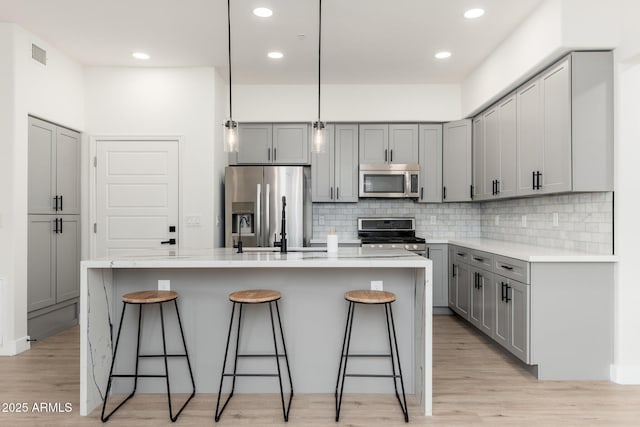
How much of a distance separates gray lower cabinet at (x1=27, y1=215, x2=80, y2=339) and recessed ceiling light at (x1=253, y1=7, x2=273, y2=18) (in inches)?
111

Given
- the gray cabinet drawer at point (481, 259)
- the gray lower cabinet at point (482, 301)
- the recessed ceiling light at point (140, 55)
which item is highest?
the recessed ceiling light at point (140, 55)

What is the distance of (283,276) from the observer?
9.57ft

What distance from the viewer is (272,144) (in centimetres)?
537

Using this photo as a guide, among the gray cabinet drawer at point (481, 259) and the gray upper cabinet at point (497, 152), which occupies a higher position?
the gray upper cabinet at point (497, 152)

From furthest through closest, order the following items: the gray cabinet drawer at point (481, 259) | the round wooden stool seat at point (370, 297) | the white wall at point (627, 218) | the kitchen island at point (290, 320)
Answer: the gray cabinet drawer at point (481, 259) < the white wall at point (627, 218) < the kitchen island at point (290, 320) < the round wooden stool seat at point (370, 297)

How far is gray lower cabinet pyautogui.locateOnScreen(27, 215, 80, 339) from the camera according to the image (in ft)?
13.1

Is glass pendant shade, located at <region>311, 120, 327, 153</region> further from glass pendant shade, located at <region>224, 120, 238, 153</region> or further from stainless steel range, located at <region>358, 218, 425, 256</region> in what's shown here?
stainless steel range, located at <region>358, 218, 425, 256</region>

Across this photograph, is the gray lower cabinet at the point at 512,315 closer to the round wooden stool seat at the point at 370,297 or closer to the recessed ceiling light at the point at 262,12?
the round wooden stool seat at the point at 370,297

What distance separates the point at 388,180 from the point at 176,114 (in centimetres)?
265

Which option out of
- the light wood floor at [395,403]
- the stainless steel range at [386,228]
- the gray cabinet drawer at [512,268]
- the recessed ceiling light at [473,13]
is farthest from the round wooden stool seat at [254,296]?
the stainless steel range at [386,228]

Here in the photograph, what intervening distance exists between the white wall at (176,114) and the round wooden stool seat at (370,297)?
8.60ft

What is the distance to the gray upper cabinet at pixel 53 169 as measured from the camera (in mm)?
4031

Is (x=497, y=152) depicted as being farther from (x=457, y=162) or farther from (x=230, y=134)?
(x=230, y=134)

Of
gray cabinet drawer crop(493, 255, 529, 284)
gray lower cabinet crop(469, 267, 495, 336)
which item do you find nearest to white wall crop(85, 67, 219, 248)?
gray lower cabinet crop(469, 267, 495, 336)
